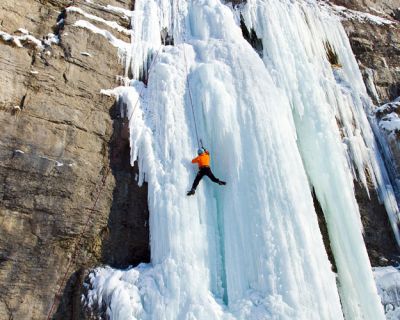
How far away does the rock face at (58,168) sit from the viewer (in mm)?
6371

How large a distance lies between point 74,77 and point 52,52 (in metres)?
0.64

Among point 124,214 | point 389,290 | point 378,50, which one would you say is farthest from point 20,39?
point 378,50

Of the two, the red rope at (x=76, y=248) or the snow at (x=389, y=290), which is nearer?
the red rope at (x=76, y=248)

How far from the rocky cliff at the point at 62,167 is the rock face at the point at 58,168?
2 centimetres

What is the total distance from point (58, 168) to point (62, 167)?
68 mm

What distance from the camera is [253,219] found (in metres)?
6.62

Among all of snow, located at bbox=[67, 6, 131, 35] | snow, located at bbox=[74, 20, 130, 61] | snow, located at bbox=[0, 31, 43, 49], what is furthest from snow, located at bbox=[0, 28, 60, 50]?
snow, located at bbox=[67, 6, 131, 35]

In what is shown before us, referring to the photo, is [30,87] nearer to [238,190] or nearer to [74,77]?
[74,77]

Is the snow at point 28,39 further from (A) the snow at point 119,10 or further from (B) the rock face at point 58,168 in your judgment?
(A) the snow at point 119,10

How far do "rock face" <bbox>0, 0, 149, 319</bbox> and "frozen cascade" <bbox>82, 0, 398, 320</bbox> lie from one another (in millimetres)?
403

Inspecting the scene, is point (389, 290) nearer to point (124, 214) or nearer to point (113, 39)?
point (124, 214)

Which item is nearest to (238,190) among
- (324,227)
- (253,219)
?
(253,219)

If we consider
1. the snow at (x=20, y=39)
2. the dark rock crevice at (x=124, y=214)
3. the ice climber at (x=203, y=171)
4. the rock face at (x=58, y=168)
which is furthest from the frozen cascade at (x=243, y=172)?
the snow at (x=20, y=39)

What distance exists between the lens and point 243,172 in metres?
7.10
